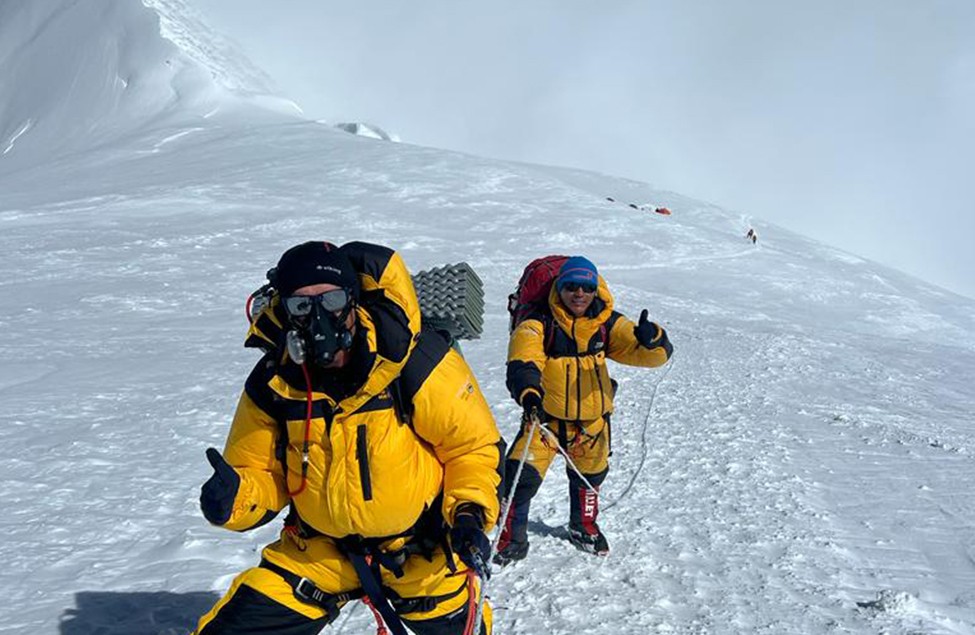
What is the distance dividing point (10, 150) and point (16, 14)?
2188 centimetres

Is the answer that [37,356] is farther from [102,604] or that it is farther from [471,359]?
[102,604]

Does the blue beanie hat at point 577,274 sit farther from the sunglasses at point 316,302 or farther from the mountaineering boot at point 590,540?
the sunglasses at point 316,302

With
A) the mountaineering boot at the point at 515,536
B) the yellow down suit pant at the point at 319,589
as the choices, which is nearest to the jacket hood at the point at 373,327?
the yellow down suit pant at the point at 319,589

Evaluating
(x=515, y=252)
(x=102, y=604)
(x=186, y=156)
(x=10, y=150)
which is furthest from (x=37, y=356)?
(x=10, y=150)

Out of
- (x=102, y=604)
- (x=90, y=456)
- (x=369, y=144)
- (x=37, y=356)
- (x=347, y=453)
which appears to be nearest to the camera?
(x=347, y=453)

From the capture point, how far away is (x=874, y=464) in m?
7.79

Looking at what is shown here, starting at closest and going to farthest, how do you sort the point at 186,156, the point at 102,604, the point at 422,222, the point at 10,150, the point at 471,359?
the point at 102,604, the point at 471,359, the point at 422,222, the point at 186,156, the point at 10,150

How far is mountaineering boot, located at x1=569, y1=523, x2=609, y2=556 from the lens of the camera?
5625mm

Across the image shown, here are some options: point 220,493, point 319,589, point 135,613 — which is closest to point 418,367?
point 220,493

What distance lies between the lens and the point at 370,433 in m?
3.21

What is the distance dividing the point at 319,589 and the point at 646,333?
Answer: 268 cm

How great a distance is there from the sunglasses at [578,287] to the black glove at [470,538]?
7.29ft

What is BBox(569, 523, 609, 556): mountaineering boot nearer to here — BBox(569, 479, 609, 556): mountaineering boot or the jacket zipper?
BBox(569, 479, 609, 556): mountaineering boot

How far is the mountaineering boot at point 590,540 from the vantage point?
221 inches
